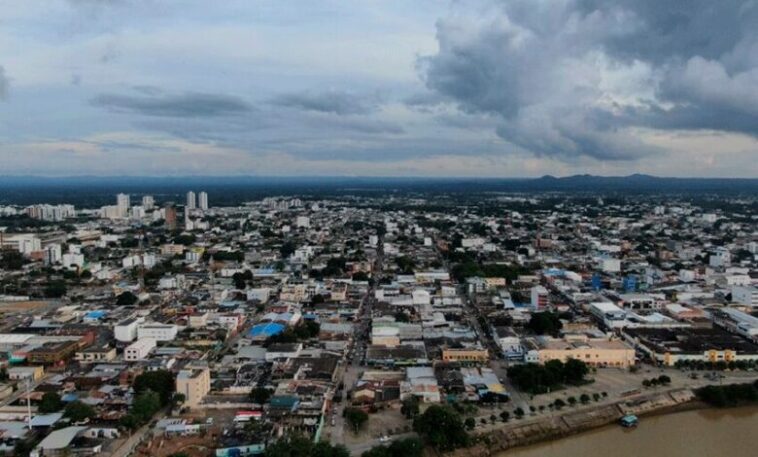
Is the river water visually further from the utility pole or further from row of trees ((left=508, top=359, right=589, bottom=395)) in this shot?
the utility pole

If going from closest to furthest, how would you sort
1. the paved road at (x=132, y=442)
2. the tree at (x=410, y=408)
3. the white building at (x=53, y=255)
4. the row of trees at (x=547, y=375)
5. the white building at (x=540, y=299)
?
1. the paved road at (x=132, y=442)
2. the tree at (x=410, y=408)
3. the row of trees at (x=547, y=375)
4. the white building at (x=540, y=299)
5. the white building at (x=53, y=255)

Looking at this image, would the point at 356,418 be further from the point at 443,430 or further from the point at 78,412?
the point at 78,412

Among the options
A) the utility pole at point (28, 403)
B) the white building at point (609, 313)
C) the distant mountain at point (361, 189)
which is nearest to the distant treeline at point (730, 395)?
the white building at point (609, 313)

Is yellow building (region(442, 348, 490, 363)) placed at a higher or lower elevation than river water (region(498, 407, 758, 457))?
higher

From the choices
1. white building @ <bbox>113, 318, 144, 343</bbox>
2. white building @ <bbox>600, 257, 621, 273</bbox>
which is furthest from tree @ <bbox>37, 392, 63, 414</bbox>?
white building @ <bbox>600, 257, 621, 273</bbox>

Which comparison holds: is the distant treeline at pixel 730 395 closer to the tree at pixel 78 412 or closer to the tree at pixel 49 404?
the tree at pixel 78 412

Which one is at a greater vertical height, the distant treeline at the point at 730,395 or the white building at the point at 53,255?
the white building at the point at 53,255

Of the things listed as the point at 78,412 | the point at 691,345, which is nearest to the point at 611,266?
the point at 691,345
